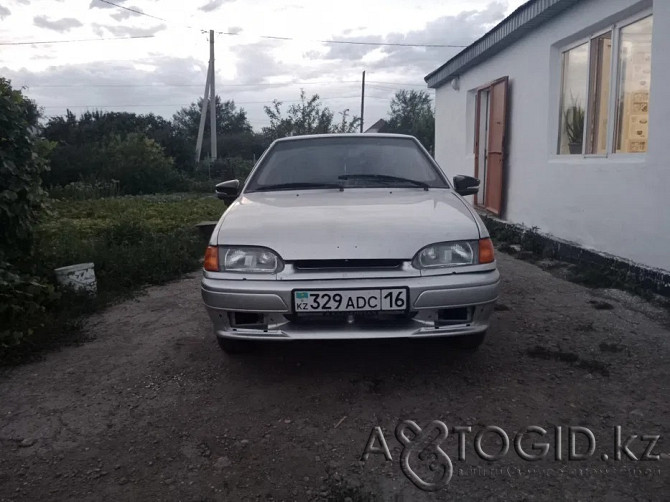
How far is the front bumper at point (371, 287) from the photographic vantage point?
303cm

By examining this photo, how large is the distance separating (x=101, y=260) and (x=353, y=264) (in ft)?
13.0

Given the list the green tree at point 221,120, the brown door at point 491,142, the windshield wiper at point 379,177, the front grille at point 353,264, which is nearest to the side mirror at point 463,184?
the windshield wiper at point 379,177

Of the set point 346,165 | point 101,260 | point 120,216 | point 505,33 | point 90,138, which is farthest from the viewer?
point 90,138

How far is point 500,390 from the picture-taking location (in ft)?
10.6

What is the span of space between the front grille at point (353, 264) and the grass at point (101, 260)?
2.23m

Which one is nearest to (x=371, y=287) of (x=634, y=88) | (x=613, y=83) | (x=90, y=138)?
(x=634, y=88)

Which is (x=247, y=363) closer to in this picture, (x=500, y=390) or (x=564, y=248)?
(x=500, y=390)

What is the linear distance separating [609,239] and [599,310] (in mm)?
1503

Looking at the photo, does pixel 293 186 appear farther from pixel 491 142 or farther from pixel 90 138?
pixel 90 138

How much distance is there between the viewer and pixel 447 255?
319 centimetres

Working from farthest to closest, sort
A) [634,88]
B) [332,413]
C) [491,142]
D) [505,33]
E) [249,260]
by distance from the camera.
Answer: [491,142] < [505,33] < [634,88] < [249,260] < [332,413]

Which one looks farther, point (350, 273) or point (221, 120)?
point (221, 120)

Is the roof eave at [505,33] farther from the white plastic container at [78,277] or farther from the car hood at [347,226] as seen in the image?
the white plastic container at [78,277]

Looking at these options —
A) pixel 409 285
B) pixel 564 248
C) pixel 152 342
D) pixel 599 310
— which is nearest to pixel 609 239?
pixel 564 248
